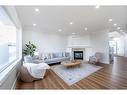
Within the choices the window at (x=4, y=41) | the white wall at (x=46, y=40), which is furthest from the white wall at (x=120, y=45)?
the window at (x=4, y=41)

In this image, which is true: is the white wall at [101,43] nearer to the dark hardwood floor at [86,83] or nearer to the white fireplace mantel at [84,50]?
the white fireplace mantel at [84,50]

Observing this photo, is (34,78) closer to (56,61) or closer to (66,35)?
(56,61)

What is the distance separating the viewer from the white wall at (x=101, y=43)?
24.8 feet

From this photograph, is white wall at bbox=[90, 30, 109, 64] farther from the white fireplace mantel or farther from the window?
the window

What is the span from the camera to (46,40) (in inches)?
316

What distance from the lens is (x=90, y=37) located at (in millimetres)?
9266

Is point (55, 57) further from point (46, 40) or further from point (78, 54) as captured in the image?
point (78, 54)

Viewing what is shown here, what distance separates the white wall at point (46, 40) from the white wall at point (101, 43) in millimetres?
2555

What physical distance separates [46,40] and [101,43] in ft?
14.5

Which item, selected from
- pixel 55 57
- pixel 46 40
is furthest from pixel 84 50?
pixel 46 40

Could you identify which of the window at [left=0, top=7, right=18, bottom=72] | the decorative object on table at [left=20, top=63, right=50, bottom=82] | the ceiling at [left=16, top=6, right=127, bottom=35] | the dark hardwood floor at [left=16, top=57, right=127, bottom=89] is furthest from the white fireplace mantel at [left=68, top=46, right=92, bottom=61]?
the window at [left=0, top=7, right=18, bottom=72]

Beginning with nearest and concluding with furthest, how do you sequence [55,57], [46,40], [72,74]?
[72,74]
[55,57]
[46,40]
